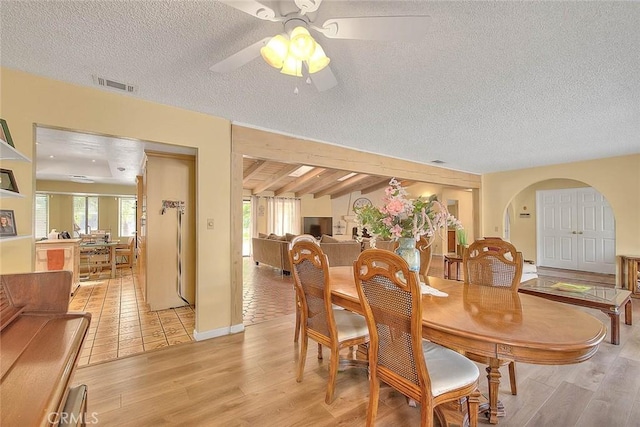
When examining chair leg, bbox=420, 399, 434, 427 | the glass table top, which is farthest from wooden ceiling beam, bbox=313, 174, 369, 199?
chair leg, bbox=420, 399, 434, 427

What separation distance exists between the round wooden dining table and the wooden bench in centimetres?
137

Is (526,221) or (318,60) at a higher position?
(318,60)

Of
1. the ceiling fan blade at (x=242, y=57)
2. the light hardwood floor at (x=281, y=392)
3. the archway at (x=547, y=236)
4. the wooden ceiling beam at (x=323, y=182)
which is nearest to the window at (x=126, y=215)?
the wooden ceiling beam at (x=323, y=182)

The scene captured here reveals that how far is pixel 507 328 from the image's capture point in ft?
4.12

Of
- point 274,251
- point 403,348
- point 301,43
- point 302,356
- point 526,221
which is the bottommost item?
point 302,356

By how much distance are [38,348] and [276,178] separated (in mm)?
6719

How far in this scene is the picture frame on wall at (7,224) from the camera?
1855mm

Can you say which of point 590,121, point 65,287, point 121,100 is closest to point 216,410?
point 65,287

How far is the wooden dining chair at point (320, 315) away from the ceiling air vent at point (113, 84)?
1916 millimetres

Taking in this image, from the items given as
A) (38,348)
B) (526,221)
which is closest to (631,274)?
(526,221)

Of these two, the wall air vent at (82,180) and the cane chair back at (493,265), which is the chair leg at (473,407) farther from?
the wall air vent at (82,180)

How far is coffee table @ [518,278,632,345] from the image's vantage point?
2.70 meters

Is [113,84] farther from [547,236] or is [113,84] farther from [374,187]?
[547,236]

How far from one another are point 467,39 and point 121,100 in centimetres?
277
